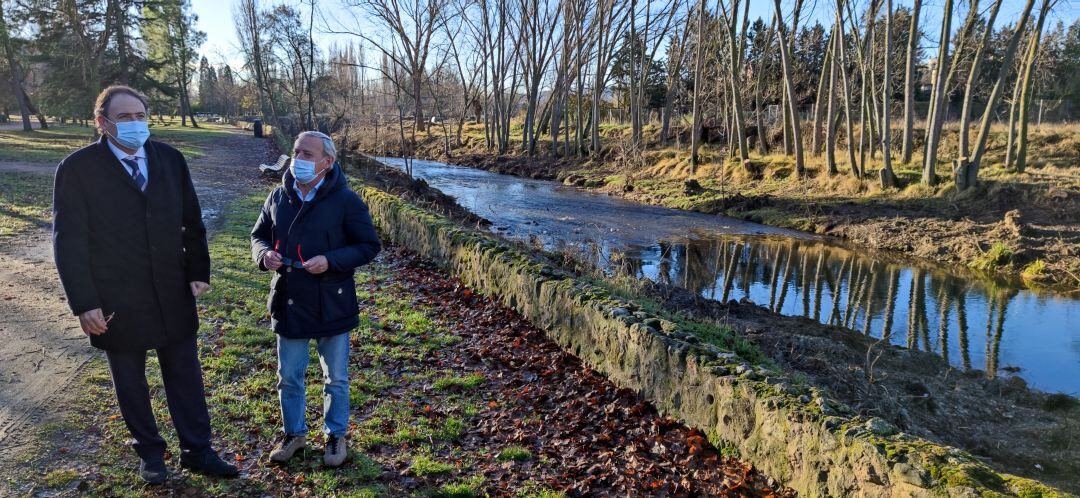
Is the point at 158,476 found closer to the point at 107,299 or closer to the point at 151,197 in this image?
the point at 107,299

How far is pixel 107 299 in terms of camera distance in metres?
3.17

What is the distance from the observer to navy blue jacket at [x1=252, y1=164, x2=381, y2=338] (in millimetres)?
3512

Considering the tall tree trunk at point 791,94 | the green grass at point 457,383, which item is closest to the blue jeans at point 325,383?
the green grass at point 457,383

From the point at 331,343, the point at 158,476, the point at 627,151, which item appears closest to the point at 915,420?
the point at 331,343

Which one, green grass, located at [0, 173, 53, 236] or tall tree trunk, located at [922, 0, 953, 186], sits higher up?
tall tree trunk, located at [922, 0, 953, 186]

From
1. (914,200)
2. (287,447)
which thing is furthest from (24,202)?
(914,200)

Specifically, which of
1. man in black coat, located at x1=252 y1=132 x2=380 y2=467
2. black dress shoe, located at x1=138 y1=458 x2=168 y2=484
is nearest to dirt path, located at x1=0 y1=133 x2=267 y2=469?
black dress shoe, located at x1=138 y1=458 x2=168 y2=484

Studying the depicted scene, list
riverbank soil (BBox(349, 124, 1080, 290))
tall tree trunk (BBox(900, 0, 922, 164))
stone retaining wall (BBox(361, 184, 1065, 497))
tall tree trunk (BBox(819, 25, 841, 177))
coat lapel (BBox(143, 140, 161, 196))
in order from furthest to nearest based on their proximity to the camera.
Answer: tall tree trunk (BBox(819, 25, 841, 177)) → tall tree trunk (BBox(900, 0, 922, 164)) → riverbank soil (BBox(349, 124, 1080, 290)) → coat lapel (BBox(143, 140, 161, 196)) → stone retaining wall (BBox(361, 184, 1065, 497))

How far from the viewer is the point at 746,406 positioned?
3943mm

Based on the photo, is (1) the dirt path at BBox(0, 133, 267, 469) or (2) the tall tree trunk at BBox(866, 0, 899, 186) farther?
(2) the tall tree trunk at BBox(866, 0, 899, 186)

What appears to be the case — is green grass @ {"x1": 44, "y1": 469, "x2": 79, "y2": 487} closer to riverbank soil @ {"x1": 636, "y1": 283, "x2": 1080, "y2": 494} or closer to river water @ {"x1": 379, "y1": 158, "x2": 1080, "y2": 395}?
riverbank soil @ {"x1": 636, "y1": 283, "x2": 1080, "y2": 494}

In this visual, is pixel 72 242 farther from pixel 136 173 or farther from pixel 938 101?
pixel 938 101

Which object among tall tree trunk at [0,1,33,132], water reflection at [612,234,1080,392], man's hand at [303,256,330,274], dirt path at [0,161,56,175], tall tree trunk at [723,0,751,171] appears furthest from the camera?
tall tree trunk at [0,1,33,132]

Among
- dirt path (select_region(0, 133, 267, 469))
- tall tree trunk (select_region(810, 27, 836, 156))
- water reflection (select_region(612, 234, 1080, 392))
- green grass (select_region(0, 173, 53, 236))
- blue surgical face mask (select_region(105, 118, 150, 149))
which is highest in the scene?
tall tree trunk (select_region(810, 27, 836, 156))
